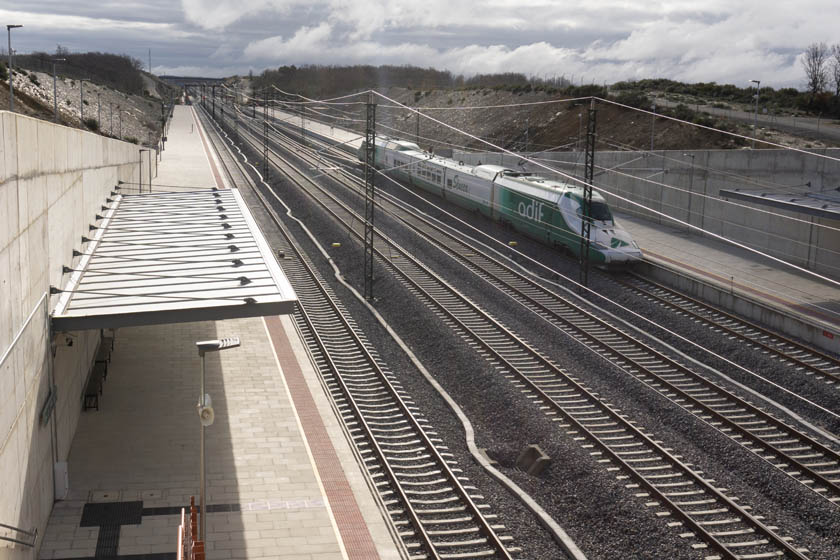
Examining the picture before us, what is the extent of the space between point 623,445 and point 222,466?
711cm

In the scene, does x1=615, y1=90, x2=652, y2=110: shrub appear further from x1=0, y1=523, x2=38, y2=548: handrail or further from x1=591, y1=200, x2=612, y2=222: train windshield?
x1=0, y1=523, x2=38, y2=548: handrail

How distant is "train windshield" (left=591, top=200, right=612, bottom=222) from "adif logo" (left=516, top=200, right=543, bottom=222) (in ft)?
9.39

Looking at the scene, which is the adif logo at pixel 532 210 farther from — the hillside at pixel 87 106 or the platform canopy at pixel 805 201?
the hillside at pixel 87 106

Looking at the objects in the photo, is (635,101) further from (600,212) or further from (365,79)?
(365,79)

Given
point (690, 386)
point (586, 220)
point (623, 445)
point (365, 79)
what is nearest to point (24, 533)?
point (623, 445)

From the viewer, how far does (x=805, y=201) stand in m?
23.9

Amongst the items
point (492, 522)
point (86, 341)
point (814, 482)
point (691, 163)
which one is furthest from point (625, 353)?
point (691, 163)

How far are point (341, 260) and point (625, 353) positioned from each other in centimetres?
1384

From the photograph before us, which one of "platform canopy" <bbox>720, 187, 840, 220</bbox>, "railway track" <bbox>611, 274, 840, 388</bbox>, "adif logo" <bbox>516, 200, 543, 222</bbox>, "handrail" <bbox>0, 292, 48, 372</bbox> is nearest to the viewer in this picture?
"handrail" <bbox>0, 292, 48, 372</bbox>

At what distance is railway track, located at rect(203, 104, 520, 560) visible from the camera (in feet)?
37.2

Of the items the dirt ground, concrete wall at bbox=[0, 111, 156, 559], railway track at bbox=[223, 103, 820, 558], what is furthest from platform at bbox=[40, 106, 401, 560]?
the dirt ground

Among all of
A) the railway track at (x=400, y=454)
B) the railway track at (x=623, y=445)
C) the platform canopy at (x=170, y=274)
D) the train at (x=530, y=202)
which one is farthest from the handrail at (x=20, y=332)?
the train at (x=530, y=202)

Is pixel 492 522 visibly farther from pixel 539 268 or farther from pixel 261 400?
pixel 539 268

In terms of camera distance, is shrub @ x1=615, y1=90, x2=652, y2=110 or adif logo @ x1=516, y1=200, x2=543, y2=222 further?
shrub @ x1=615, y1=90, x2=652, y2=110
